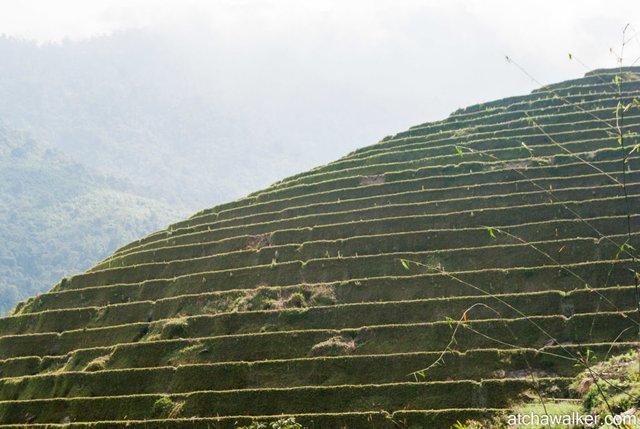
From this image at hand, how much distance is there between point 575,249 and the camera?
2952 centimetres

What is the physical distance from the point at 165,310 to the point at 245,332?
223 inches

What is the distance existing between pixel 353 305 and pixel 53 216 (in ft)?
452

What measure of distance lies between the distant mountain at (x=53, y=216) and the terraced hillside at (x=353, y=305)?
8746 cm

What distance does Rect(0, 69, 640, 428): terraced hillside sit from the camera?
23.5m

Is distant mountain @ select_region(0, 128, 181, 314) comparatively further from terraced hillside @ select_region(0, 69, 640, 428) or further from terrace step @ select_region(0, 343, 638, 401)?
terrace step @ select_region(0, 343, 638, 401)

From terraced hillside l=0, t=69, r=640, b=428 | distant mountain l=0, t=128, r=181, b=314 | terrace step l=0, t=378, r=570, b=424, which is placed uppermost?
distant mountain l=0, t=128, r=181, b=314

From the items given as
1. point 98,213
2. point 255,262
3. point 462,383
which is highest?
point 98,213

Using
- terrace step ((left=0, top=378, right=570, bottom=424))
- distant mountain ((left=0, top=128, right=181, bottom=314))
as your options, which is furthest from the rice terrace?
distant mountain ((left=0, top=128, right=181, bottom=314))

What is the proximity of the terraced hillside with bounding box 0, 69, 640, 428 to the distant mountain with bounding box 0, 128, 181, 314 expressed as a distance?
287ft

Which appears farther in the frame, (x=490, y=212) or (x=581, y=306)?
(x=490, y=212)

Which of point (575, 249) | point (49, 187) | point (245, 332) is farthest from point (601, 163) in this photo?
point (49, 187)

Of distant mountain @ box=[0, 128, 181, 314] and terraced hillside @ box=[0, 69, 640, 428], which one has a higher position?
distant mountain @ box=[0, 128, 181, 314]

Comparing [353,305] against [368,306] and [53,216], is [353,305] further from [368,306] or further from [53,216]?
[53,216]

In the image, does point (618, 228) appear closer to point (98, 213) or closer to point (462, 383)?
point (462, 383)
